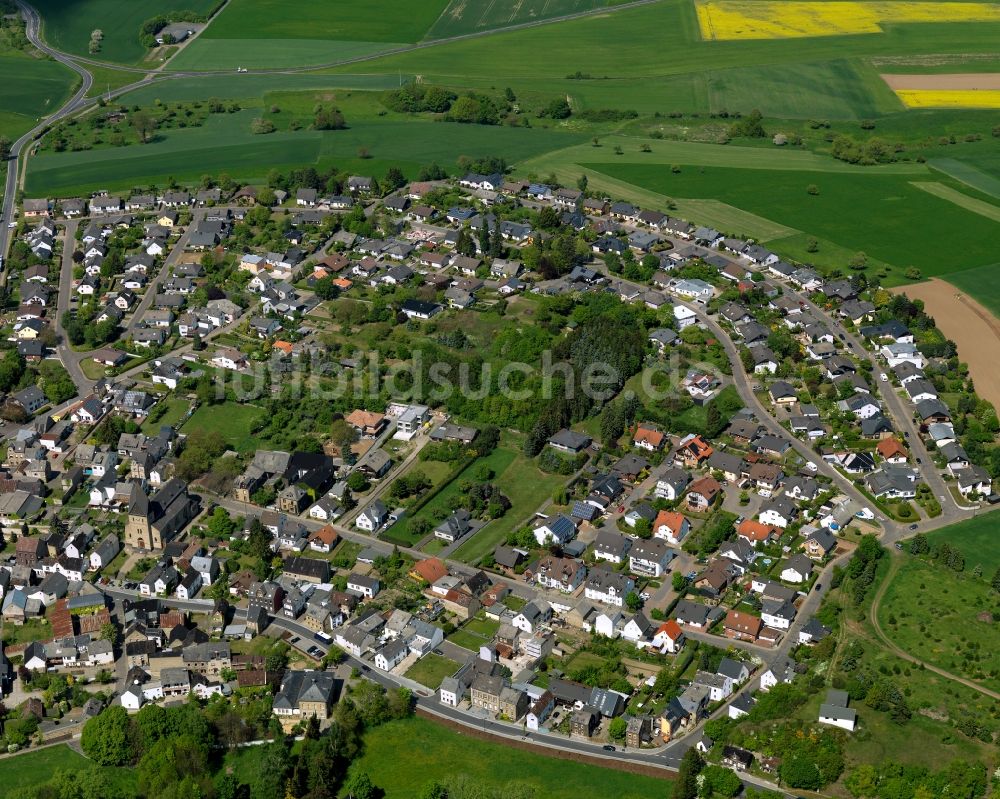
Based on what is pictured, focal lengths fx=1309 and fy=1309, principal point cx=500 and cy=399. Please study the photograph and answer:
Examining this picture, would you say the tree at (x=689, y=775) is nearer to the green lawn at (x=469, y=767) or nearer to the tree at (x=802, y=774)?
the green lawn at (x=469, y=767)

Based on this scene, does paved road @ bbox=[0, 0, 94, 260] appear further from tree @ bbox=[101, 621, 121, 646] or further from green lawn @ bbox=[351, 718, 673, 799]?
green lawn @ bbox=[351, 718, 673, 799]

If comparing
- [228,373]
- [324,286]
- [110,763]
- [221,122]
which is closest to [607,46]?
[221,122]

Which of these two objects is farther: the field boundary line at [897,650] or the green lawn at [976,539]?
the green lawn at [976,539]

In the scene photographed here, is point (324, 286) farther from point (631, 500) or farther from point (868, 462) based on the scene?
point (868, 462)

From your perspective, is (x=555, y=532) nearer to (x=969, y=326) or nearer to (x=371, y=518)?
(x=371, y=518)

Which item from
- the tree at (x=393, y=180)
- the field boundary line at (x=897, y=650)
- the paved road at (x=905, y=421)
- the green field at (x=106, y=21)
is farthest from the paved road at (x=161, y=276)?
the field boundary line at (x=897, y=650)

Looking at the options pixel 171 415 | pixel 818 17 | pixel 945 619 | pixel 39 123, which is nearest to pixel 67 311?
pixel 171 415
